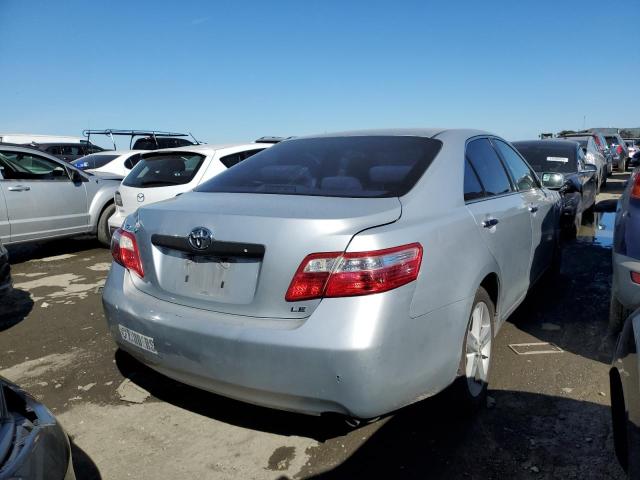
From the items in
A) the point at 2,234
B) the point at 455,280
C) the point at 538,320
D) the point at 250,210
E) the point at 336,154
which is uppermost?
the point at 336,154

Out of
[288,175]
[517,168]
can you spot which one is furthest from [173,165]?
[517,168]

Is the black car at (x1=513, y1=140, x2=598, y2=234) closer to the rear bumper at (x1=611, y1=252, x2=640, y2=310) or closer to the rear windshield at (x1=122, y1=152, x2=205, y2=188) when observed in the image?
the rear bumper at (x1=611, y1=252, x2=640, y2=310)

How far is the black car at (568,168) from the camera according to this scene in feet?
22.9

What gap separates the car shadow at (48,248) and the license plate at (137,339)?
542 cm

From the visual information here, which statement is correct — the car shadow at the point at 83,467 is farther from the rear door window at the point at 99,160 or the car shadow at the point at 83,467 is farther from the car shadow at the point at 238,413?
the rear door window at the point at 99,160

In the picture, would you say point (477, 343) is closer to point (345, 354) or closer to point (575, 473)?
point (575, 473)

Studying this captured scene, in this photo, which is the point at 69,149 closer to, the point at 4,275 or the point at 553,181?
the point at 4,275

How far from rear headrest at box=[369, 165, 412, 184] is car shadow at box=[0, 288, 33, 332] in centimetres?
352

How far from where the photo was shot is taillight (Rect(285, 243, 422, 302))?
6.67 feet

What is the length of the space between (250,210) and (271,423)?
1223 mm

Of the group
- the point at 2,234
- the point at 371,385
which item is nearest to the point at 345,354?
the point at 371,385

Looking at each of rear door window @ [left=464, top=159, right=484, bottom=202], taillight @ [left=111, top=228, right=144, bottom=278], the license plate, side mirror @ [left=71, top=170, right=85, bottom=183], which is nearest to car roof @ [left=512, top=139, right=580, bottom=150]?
rear door window @ [left=464, top=159, right=484, bottom=202]

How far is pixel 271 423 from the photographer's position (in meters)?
2.78

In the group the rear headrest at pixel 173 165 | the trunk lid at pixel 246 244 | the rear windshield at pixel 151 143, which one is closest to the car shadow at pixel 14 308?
the rear headrest at pixel 173 165
